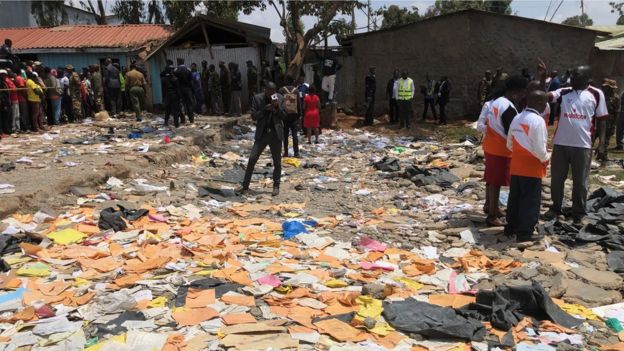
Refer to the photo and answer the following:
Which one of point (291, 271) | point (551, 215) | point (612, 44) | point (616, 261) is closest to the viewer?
point (291, 271)

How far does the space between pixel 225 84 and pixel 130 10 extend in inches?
631

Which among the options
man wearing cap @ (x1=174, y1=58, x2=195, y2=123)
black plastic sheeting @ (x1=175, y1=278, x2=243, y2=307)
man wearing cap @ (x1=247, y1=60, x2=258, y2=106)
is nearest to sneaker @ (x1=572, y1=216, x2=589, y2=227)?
black plastic sheeting @ (x1=175, y1=278, x2=243, y2=307)

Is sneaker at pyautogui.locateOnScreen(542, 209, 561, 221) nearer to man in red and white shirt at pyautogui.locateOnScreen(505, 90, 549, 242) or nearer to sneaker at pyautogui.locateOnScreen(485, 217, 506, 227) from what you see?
sneaker at pyautogui.locateOnScreen(485, 217, 506, 227)

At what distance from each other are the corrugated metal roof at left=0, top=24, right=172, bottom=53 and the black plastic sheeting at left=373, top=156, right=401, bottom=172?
1196cm

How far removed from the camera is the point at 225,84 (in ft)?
56.6

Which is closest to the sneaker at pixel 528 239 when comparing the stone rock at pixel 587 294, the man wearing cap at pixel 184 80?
the stone rock at pixel 587 294

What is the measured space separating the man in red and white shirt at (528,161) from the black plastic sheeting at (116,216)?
4.18 meters

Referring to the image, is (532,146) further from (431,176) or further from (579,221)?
(431,176)

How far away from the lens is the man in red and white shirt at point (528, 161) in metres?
5.04

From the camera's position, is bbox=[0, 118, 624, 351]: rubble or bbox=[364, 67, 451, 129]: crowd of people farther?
bbox=[364, 67, 451, 129]: crowd of people

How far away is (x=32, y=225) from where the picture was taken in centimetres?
583

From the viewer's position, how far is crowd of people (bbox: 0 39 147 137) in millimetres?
11445

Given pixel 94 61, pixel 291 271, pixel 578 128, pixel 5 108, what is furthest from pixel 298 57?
pixel 291 271

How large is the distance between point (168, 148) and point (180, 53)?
9082 mm
